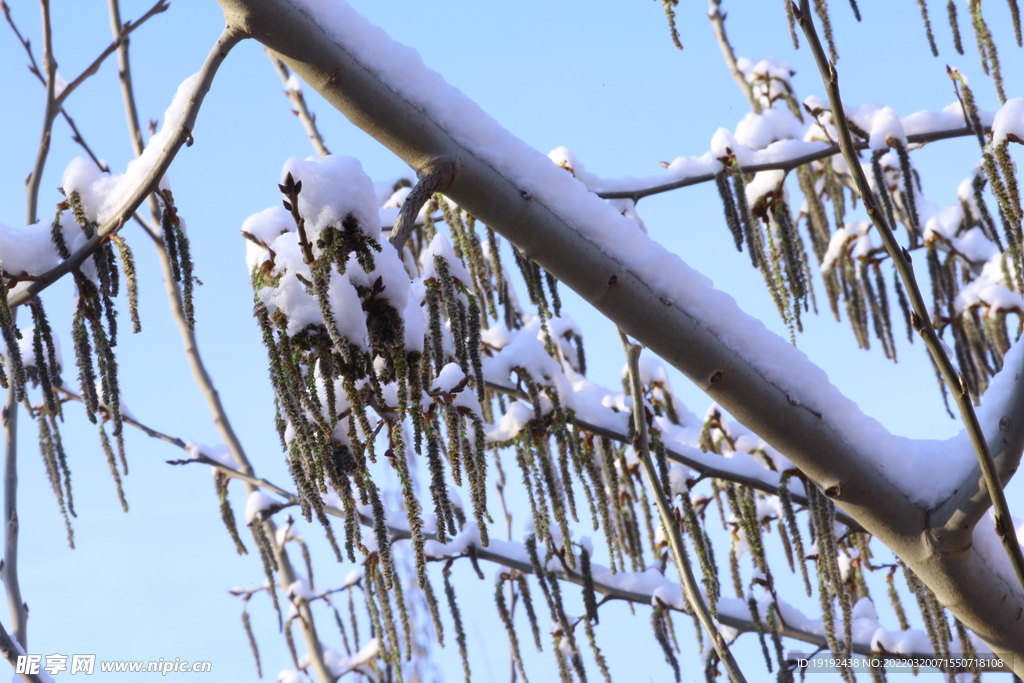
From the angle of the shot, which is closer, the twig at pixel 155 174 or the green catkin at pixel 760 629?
the twig at pixel 155 174

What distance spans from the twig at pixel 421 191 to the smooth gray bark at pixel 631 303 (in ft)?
0.05

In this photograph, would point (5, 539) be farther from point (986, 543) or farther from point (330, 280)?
point (986, 543)

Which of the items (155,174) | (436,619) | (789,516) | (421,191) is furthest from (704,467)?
(155,174)

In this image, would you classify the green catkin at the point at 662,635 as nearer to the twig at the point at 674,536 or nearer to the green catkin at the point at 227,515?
the twig at the point at 674,536

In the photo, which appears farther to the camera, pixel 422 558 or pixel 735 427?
pixel 735 427

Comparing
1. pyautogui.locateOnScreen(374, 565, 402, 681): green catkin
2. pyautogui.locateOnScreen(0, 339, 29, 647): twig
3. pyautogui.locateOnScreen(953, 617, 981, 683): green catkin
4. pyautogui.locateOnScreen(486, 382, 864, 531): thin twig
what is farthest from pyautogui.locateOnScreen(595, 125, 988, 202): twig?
pyautogui.locateOnScreen(0, 339, 29, 647): twig

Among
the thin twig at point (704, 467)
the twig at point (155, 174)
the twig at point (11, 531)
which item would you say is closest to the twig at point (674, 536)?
the thin twig at point (704, 467)

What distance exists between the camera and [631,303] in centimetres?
149

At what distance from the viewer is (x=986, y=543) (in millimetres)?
1752

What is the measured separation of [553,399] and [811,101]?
149 centimetres

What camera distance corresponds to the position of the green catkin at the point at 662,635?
9.00 ft

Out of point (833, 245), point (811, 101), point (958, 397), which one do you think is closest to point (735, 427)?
point (833, 245)

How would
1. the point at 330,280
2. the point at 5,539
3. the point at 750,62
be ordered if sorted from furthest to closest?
the point at 750,62
the point at 5,539
the point at 330,280

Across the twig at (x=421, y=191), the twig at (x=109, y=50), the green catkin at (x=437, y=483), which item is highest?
the twig at (x=109, y=50)
